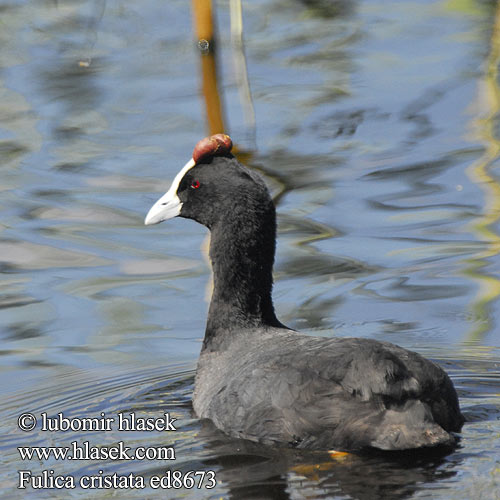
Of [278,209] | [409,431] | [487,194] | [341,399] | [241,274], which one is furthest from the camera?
[487,194]

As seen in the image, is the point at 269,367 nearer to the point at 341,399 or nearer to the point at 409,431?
the point at 341,399

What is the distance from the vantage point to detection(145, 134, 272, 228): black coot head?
600 centimetres

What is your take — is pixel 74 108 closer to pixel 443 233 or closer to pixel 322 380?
pixel 443 233

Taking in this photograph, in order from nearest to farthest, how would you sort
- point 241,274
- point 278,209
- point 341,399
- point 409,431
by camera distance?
point 409,431
point 341,399
point 241,274
point 278,209

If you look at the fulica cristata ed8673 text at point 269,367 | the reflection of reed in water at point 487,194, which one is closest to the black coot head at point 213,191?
the fulica cristata ed8673 text at point 269,367

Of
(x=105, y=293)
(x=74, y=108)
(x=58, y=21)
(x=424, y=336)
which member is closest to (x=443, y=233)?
(x=424, y=336)

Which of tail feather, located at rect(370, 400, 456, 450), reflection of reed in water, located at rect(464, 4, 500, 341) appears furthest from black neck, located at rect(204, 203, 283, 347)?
tail feather, located at rect(370, 400, 456, 450)

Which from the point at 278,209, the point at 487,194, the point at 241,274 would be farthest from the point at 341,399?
the point at 487,194

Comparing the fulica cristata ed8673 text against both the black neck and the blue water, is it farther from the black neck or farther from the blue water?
the blue water

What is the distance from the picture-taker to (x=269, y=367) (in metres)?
5.30

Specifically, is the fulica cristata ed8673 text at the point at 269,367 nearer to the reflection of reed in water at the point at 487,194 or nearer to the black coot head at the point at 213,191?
the black coot head at the point at 213,191

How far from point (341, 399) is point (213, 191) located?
1.55m

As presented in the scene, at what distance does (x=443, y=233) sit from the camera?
25.7 feet

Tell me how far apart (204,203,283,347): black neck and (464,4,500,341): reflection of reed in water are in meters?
1.17
